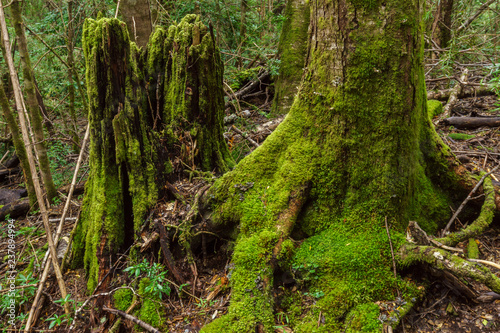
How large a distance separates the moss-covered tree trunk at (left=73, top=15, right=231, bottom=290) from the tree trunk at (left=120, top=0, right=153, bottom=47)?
74.7 inches

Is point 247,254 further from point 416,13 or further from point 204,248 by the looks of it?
point 416,13

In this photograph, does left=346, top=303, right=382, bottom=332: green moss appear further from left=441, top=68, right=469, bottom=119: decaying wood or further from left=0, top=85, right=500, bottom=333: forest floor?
left=441, top=68, right=469, bottom=119: decaying wood

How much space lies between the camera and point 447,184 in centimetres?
315

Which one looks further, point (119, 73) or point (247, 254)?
point (119, 73)

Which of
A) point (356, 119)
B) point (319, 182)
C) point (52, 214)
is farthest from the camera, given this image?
point (52, 214)

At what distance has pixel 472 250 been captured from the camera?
273 cm

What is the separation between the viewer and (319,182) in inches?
110

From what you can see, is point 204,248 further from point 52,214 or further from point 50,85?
point 50,85

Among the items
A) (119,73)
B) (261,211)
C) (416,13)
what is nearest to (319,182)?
(261,211)

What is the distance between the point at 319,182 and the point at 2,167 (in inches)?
354

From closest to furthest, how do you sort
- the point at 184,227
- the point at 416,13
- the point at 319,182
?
the point at 416,13 → the point at 319,182 → the point at 184,227

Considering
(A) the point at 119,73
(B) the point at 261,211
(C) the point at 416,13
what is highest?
(C) the point at 416,13

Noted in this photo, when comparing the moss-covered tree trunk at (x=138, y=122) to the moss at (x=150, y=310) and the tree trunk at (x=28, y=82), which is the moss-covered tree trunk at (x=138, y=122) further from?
the tree trunk at (x=28, y=82)

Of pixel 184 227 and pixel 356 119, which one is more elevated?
pixel 356 119
